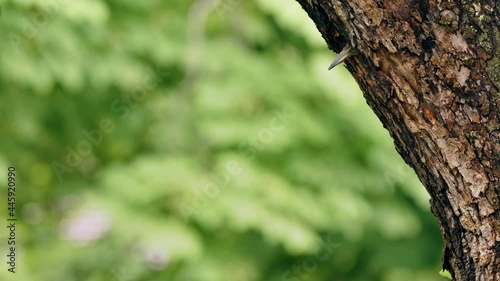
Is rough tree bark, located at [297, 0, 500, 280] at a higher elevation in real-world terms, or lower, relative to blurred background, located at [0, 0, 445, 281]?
lower

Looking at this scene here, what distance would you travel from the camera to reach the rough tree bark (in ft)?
4.17

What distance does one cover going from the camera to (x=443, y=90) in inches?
51.0

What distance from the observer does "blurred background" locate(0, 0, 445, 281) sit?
395cm

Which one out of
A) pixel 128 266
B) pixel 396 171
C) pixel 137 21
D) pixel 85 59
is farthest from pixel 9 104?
pixel 396 171

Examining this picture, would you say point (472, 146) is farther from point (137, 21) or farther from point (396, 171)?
point (137, 21)

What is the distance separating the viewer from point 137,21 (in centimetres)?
438

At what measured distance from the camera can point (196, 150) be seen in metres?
4.39

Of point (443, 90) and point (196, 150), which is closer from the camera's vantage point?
point (443, 90)

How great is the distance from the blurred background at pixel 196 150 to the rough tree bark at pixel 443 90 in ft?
7.94

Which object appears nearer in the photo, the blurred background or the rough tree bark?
Result: the rough tree bark

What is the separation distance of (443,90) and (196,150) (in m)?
3.16

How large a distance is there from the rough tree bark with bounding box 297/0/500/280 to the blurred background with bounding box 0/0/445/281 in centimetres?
242

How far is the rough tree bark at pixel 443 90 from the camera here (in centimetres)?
127

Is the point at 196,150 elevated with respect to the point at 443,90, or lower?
elevated
